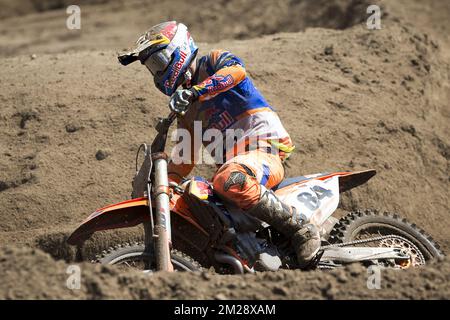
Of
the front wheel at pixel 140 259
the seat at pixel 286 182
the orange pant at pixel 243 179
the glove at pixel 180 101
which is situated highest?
the glove at pixel 180 101

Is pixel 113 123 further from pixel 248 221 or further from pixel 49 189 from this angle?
pixel 248 221

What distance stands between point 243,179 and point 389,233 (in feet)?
5.17

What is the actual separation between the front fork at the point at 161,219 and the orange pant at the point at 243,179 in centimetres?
37

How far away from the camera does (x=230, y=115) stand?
6.13 metres

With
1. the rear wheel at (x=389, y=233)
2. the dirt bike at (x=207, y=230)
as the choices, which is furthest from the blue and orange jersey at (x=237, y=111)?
the rear wheel at (x=389, y=233)

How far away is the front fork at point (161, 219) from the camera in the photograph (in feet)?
17.5

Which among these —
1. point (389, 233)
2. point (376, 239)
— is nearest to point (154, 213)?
point (376, 239)

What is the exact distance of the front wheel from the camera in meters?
5.46

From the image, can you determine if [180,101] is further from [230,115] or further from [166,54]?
[230,115]

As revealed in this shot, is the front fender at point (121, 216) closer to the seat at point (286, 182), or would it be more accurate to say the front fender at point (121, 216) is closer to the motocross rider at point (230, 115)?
the motocross rider at point (230, 115)

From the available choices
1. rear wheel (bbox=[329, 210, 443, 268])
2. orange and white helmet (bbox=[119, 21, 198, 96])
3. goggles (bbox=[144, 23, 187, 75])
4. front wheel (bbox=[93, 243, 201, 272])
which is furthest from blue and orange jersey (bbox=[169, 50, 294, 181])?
front wheel (bbox=[93, 243, 201, 272])

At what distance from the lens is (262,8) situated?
13875 mm

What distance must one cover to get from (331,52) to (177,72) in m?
4.01
